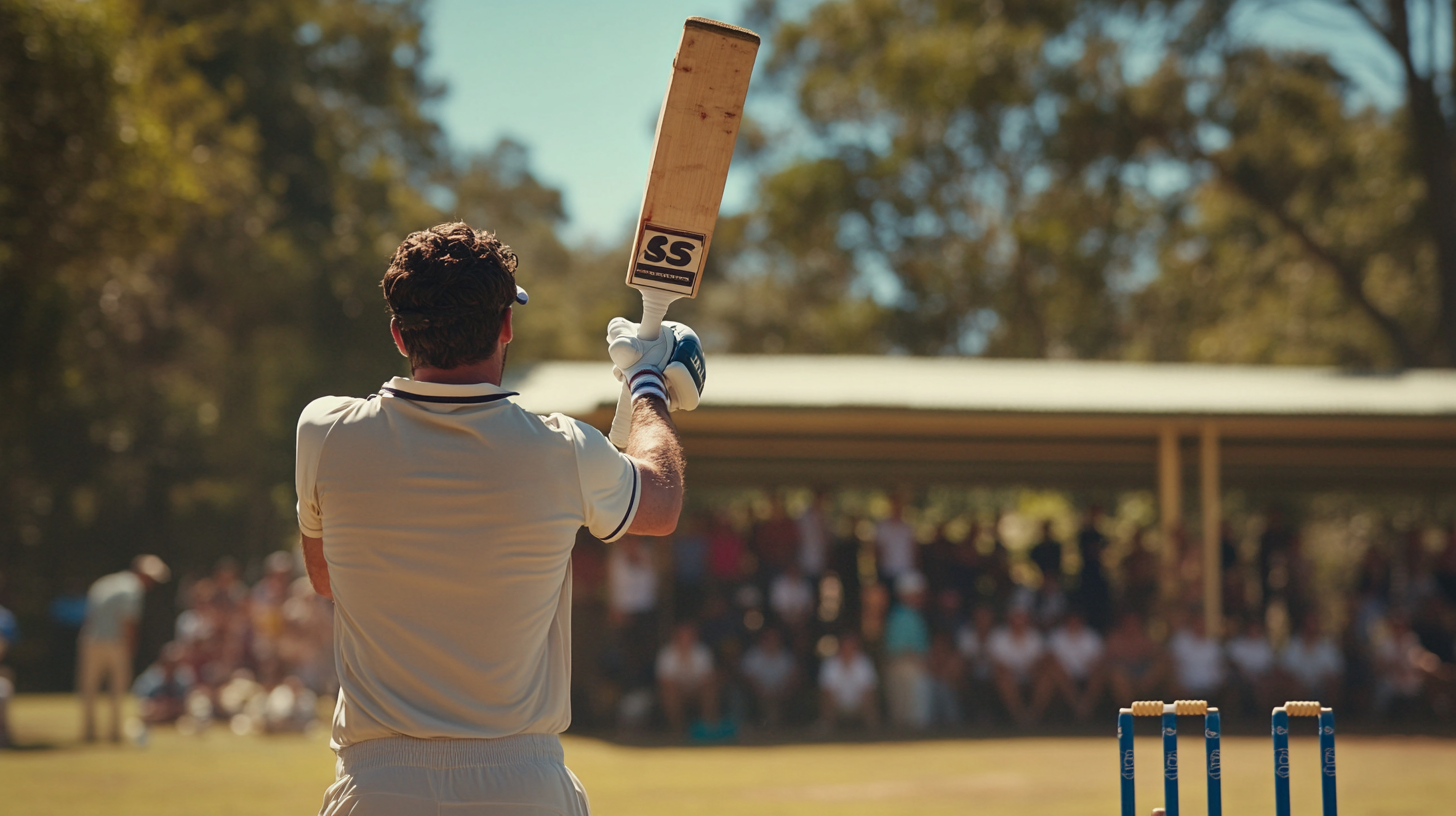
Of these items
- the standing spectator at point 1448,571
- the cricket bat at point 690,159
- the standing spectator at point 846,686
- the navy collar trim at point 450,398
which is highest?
the cricket bat at point 690,159

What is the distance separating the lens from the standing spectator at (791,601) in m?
14.1

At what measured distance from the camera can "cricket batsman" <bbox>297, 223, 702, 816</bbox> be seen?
2455 millimetres

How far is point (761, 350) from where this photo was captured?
116 ft

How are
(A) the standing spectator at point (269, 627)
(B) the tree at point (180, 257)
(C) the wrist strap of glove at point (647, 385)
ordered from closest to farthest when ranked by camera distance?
(C) the wrist strap of glove at point (647, 385) → (A) the standing spectator at point (269, 627) → (B) the tree at point (180, 257)

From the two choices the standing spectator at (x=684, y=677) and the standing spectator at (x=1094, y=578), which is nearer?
the standing spectator at (x=684, y=677)

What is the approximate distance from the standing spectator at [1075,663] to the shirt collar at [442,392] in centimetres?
1237

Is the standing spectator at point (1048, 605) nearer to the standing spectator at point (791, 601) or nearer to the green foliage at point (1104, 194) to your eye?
the standing spectator at point (791, 601)

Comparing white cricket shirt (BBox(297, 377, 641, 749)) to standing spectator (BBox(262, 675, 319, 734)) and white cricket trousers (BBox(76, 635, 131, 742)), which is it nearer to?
white cricket trousers (BBox(76, 635, 131, 742))

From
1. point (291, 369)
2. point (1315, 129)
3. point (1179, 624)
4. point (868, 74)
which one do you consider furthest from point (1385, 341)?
point (291, 369)

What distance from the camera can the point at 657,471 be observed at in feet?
8.94

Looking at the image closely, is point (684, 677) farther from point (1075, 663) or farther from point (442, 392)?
point (442, 392)

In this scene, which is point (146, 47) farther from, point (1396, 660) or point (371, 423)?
point (371, 423)

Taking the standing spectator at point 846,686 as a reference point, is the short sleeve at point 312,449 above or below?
above

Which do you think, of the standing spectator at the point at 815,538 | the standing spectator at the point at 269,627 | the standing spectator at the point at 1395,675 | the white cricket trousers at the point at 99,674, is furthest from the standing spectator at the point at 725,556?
the standing spectator at the point at 1395,675
